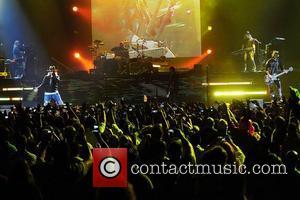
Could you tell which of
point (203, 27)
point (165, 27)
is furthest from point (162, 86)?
point (203, 27)

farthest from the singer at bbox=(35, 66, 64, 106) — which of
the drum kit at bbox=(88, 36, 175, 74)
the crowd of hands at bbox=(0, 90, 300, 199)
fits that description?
the crowd of hands at bbox=(0, 90, 300, 199)

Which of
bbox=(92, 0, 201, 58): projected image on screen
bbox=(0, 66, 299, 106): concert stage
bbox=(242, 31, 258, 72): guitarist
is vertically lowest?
bbox=(0, 66, 299, 106): concert stage

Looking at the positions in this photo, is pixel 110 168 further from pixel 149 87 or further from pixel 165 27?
pixel 165 27

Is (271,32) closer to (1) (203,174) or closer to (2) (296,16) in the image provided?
(2) (296,16)

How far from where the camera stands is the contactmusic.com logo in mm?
3209

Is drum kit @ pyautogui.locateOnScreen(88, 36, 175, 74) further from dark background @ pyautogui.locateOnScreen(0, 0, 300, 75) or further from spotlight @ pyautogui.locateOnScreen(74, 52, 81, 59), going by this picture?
dark background @ pyautogui.locateOnScreen(0, 0, 300, 75)

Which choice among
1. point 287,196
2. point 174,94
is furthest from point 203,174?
point 174,94

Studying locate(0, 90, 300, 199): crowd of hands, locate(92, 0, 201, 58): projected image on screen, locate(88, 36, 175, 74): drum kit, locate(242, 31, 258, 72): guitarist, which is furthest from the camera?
locate(92, 0, 201, 58): projected image on screen

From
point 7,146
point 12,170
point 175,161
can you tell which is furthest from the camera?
point 7,146

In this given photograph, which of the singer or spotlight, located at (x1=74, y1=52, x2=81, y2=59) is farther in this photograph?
spotlight, located at (x1=74, y1=52, x2=81, y2=59)

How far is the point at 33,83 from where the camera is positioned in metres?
16.8

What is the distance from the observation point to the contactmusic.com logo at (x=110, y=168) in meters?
3.21

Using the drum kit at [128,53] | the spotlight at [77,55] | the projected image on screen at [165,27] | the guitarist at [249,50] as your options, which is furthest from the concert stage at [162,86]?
the spotlight at [77,55]

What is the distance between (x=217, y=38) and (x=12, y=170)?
1867 cm
